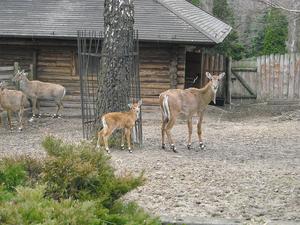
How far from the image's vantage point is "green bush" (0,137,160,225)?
200 inches

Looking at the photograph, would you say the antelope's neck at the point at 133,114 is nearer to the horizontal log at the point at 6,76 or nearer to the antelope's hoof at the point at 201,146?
the antelope's hoof at the point at 201,146

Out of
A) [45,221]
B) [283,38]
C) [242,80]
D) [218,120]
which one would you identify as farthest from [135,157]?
[283,38]

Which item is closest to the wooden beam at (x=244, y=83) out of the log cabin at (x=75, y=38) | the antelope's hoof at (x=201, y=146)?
the log cabin at (x=75, y=38)

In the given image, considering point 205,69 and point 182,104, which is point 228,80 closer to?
point 205,69

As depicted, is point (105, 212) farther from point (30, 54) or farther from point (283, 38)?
point (283, 38)

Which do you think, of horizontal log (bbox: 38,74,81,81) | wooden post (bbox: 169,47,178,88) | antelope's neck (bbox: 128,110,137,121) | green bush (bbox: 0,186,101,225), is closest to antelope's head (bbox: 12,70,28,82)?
horizontal log (bbox: 38,74,81,81)

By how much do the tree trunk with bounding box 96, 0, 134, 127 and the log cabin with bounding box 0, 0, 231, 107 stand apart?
6683 millimetres

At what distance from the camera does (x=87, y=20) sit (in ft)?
67.8

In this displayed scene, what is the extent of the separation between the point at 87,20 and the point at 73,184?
15433 millimetres

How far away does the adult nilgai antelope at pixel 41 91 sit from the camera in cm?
1838

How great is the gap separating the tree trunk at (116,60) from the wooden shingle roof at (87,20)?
6676 millimetres

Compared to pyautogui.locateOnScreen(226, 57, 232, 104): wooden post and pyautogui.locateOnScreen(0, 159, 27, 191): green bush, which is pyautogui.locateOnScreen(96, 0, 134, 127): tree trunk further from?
pyautogui.locateOnScreen(226, 57, 232, 104): wooden post

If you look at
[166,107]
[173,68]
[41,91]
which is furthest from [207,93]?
[41,91]

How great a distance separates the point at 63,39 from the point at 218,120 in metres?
5.63
